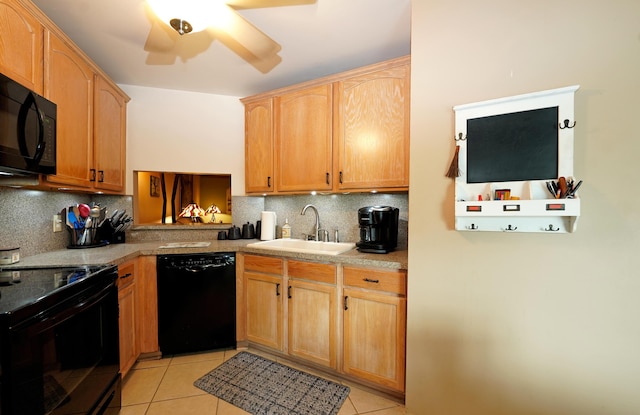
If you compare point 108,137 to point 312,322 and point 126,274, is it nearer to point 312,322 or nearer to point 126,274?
point 126,274

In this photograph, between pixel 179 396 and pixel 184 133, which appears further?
pixel 184 133

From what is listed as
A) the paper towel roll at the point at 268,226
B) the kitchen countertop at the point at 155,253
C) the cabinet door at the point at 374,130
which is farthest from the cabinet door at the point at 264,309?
the cabinet door at the point at 374,130

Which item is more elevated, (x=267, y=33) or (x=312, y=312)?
(x=267, y=33)

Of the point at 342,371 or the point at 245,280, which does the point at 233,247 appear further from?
the point at 342,371

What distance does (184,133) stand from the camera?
8.71ft

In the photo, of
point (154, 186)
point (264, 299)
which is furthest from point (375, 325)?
point (154, 186)

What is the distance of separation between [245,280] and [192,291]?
1.35 feet

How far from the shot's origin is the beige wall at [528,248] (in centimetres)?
110

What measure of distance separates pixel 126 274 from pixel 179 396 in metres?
0.89

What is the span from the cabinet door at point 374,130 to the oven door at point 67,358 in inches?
66.3

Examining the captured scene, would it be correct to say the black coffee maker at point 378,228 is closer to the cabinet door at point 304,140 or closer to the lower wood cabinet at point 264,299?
the cabinet door at point 304,140

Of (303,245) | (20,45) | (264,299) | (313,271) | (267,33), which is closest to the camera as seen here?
(20,45)

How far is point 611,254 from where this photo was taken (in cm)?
111

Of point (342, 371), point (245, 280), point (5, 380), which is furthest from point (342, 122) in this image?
point (5, 380)
